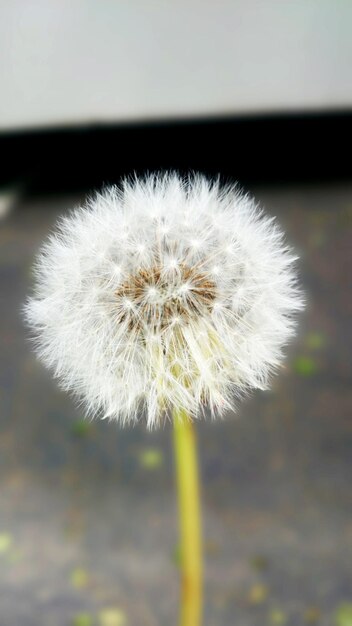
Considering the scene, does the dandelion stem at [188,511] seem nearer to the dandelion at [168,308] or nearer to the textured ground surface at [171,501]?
the dandelion at [168,308]

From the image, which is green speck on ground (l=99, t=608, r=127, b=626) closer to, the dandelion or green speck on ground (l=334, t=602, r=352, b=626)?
green speck on ground (l=334, t=602, r=352, b=626)

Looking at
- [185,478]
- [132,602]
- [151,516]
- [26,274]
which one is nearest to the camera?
[185,478]

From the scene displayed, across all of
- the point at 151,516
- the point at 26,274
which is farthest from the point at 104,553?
the point at 26,274

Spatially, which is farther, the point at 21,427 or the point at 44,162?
the point at 44,162

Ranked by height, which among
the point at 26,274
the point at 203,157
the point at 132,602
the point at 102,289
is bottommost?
the point at 132,602

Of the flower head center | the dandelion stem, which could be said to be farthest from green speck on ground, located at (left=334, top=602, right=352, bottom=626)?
the flower head center

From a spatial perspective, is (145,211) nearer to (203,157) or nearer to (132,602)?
(132,602)

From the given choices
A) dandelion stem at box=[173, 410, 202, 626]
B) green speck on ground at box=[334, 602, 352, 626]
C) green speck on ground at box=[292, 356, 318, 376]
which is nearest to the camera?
dandelion stem at box=[173, 410, 202, 626]
